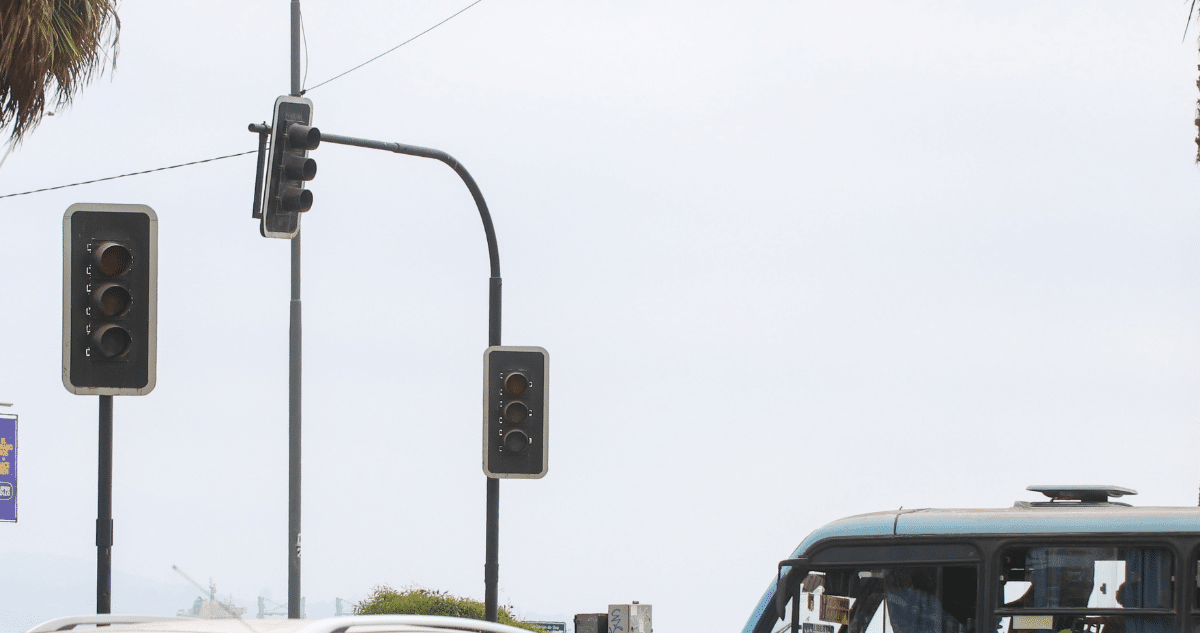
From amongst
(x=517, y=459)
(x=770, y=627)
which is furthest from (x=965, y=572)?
(x=517, y=459)

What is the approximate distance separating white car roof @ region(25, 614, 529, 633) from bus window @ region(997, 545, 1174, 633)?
428cm

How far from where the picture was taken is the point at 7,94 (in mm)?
10898

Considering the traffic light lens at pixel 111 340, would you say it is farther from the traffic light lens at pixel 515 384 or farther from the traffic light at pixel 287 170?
the traffic light lens at pixel 515 384

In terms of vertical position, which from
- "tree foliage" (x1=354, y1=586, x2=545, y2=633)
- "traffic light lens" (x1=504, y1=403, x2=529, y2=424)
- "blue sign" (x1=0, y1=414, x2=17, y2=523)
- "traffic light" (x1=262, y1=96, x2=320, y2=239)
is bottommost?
"tree foliage" (x1=354, y1=586, x2=545, y2=633)

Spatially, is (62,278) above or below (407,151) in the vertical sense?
below

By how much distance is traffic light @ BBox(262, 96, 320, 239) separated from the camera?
1119cm

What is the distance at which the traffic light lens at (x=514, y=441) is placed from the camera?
11.9 m

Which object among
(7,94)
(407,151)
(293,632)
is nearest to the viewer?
(293,632)

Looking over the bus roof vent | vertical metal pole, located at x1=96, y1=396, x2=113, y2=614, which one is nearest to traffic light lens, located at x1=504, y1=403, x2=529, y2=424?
vertical metal pole, located at x1=96, y1=396, x2=113, y2=614

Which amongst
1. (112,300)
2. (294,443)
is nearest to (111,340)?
(112,300)

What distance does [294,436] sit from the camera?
17391 millimetres

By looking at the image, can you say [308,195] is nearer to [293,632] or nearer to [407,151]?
[407,151]

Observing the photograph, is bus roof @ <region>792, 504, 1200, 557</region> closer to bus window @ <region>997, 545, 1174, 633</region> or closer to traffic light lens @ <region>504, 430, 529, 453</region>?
bus window @ <region>997, 545, 1174, 633</region>

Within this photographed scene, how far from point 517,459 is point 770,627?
375 cm
